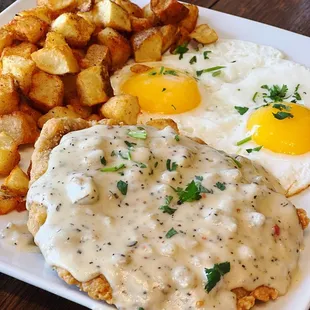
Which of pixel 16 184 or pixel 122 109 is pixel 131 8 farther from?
pixel 16 184

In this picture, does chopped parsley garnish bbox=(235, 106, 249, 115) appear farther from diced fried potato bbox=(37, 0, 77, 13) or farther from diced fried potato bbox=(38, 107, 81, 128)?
diced fried potato bbox=(37, 0, 77, 13)

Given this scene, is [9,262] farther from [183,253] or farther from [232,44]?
[232,44]

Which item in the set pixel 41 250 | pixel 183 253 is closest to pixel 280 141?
pixel 183 253

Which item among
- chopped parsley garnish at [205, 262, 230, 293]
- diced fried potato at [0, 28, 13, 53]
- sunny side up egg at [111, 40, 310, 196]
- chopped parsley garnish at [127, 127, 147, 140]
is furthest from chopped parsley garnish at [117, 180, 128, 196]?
diced fried potato at [0, 28, 13, 53]

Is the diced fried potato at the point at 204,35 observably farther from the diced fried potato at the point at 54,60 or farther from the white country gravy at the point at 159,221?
the white country gravy at the point at 159,221

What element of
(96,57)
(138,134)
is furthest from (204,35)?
(138,134)

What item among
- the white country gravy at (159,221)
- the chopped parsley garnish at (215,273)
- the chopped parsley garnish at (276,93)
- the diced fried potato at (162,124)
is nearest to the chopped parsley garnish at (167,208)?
the white country gravy at (159,221)
